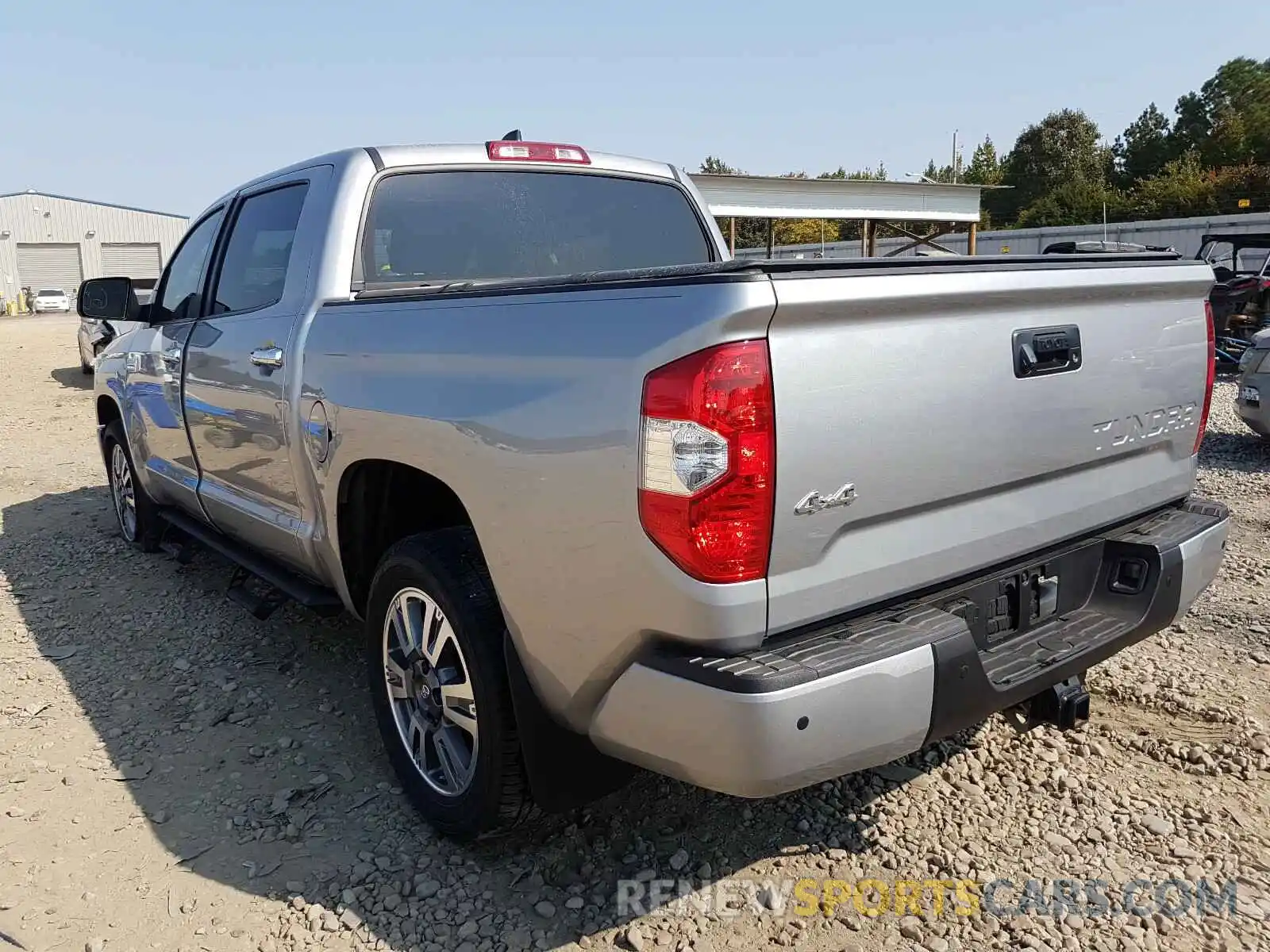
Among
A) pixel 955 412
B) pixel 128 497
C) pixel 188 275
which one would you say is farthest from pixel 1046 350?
pixel 128 497

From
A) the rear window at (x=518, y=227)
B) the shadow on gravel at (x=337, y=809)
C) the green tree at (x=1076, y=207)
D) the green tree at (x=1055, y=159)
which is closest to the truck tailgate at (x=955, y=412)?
the shadow on gravel at (x=337, y=809)

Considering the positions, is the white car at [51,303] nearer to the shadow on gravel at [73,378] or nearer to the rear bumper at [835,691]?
the shadow on gravel at [73,378]

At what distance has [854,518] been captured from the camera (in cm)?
214

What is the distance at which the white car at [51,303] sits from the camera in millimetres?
46938

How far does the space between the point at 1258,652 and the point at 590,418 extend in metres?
3.27

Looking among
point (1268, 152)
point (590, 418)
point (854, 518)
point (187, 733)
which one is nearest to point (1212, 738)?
point (854, 518)

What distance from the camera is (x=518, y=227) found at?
12.7 feet

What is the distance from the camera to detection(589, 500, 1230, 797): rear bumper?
1976 millimetres

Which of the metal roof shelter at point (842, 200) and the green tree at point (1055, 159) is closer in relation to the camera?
the metal roof shelter at point (842, 200)

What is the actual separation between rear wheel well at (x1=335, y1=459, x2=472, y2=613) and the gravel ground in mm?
707

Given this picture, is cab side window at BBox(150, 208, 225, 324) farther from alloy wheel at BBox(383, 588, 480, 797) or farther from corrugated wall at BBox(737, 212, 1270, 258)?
corrugated wall at BBox(737, 212, 1270, 258)

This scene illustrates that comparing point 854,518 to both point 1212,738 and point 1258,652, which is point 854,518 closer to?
point 1212,738

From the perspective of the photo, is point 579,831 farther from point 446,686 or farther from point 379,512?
point 379,512

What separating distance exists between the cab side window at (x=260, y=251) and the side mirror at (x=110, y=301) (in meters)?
0.90
